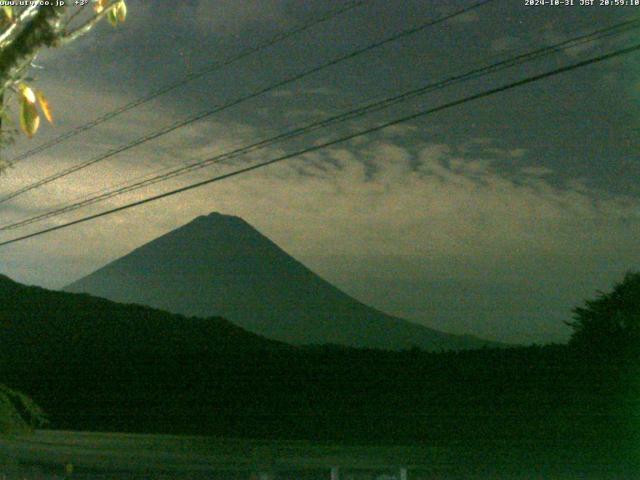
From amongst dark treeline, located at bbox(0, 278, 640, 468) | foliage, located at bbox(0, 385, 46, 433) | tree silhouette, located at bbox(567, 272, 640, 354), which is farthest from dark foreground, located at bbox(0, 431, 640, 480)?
tree silhouette, located at bbox(567, 272, 640, 354)

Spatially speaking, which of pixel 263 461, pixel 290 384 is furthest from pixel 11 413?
pixel 290 384

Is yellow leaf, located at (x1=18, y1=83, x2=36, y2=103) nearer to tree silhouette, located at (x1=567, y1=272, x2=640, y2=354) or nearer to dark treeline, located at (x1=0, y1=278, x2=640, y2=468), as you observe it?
dark treeline, located at (x1=0, y1=278, x2=640, y2=468)

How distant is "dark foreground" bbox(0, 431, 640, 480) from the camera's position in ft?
35.4

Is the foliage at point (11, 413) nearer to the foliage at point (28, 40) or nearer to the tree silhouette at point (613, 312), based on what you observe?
the foliage at point (28, 40)

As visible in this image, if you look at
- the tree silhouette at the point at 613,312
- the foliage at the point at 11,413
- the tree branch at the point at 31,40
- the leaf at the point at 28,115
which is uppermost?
the tree silhouette at the point at 613,312

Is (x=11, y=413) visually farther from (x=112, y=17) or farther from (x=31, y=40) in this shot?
(x=31, y=40)

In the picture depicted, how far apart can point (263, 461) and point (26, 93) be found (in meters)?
9.31

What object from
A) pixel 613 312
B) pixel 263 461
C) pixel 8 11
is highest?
pixel 613 312

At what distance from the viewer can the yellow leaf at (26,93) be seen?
3.36 m

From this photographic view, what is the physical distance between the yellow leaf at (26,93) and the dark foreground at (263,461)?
5.06 meters

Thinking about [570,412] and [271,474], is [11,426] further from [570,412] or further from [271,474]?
[570,412]

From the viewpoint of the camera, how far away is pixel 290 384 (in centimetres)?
2461

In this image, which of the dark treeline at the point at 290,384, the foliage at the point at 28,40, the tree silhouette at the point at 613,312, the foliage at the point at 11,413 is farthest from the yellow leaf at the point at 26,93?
the tree silhouette at the point at 613,312

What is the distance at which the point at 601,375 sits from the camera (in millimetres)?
17484
